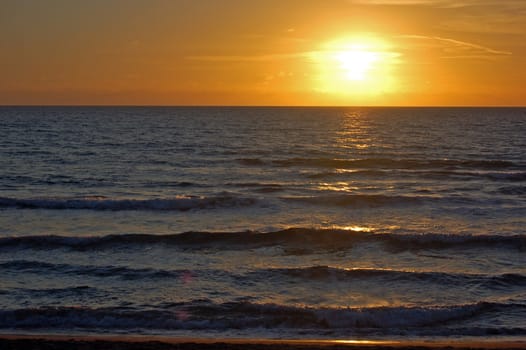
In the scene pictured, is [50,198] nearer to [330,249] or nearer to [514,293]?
[330,249]

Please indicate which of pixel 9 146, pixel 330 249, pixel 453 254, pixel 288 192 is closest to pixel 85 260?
pixel 330 249

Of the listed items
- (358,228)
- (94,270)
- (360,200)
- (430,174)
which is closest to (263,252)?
(358,228)

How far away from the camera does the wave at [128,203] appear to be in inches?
925

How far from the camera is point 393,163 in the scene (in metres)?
39.4

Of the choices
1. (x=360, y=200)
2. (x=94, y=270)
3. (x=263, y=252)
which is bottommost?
(x=94, y=270)

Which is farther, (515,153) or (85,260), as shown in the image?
(515,153)

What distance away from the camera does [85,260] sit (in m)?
15.7

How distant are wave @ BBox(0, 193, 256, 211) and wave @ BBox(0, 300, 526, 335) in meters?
11.6

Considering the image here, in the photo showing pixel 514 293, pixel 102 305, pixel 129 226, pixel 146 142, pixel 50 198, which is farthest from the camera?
pixel 146 142

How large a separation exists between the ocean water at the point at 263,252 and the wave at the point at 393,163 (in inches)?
79.4

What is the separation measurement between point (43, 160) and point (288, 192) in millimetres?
18215

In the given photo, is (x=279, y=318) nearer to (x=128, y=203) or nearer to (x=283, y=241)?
(x=283, y=241)

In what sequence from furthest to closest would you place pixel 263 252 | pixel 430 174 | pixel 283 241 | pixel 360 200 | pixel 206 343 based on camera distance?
pixel 430 174
pixel 360 200
pixel 283 241
pixel 263 252
pixel 206 343

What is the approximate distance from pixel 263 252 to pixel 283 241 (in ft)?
4.41
